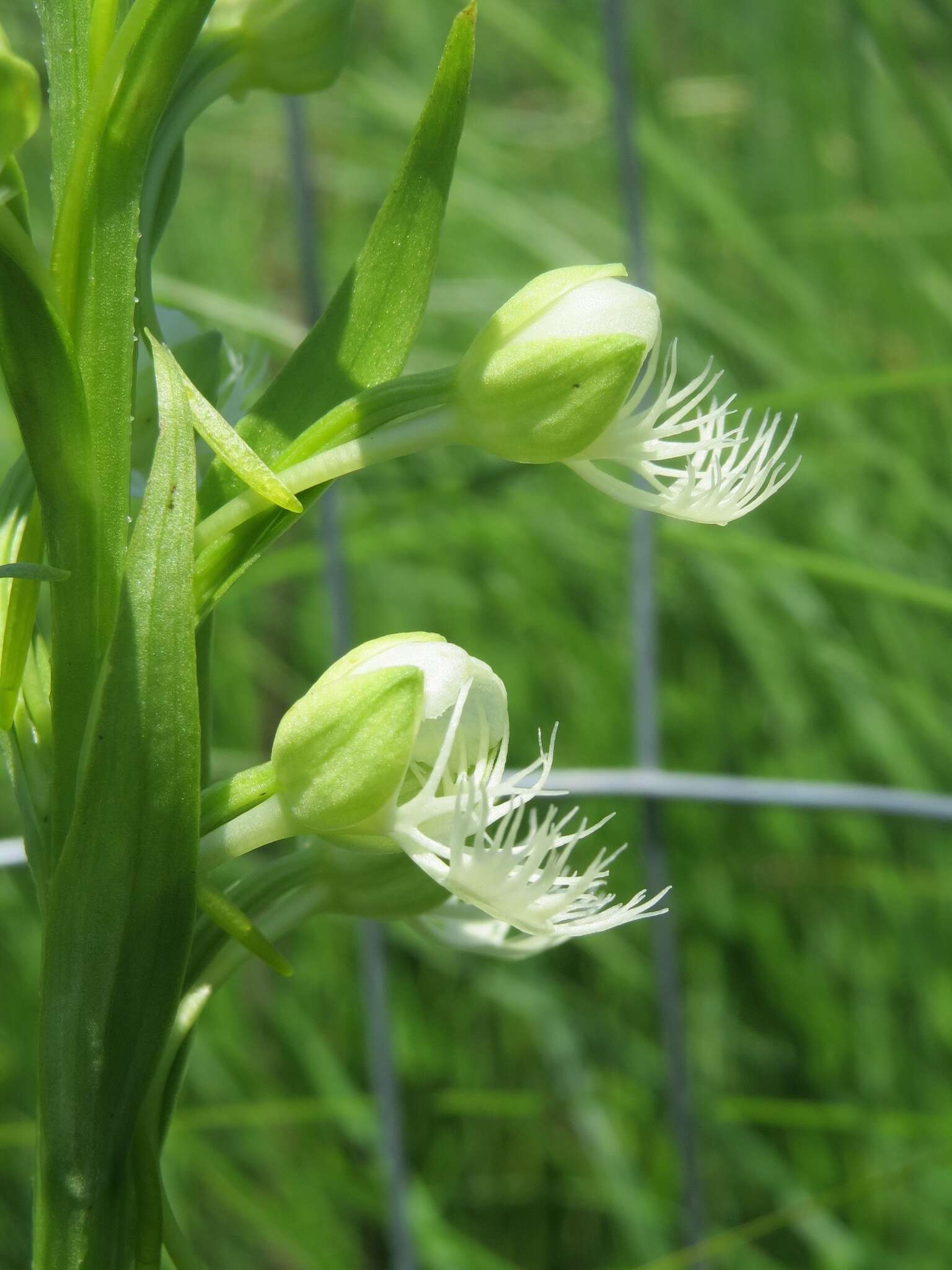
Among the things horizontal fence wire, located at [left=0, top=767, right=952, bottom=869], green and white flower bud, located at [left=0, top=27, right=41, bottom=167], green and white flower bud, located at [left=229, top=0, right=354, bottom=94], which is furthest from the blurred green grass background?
green and white flower bud, located at [left=0, top=27, right=41, bottom=167]

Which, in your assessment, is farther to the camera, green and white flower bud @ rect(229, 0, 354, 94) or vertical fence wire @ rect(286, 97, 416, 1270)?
vertical fence wire @ rect(286, 97, 416, 1270)

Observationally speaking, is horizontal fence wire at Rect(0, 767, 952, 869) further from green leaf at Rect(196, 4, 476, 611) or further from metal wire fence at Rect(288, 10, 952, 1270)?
green leaf at Rect(196, 4, 476, 611)

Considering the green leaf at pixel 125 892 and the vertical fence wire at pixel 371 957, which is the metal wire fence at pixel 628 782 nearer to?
the vertical fence wire at pixel 371 957

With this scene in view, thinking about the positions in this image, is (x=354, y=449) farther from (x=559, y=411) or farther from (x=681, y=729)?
(x=681, y=729)

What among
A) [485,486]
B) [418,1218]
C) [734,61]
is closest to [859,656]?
[485,486]

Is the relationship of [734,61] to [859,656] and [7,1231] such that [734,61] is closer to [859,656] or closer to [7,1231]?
[859,656]

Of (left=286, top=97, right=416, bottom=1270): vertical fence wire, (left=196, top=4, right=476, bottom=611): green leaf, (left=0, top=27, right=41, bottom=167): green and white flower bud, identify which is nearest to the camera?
(left=0, top=27, right=41, bottom=167): green and white flower bud
